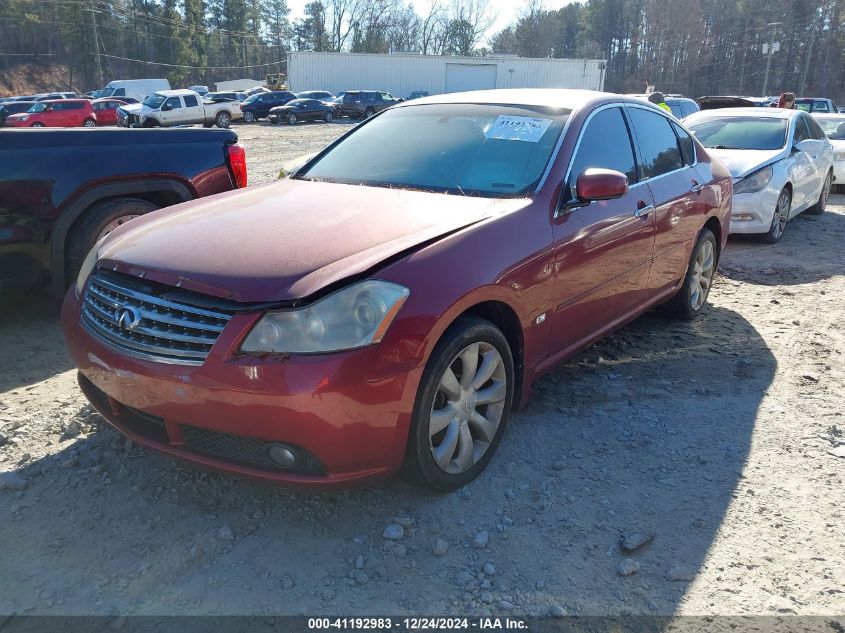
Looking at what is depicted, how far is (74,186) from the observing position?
4.58m

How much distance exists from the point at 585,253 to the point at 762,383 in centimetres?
164

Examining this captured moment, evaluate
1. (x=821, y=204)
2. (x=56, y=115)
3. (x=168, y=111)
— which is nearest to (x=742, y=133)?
(x=821, y=204)

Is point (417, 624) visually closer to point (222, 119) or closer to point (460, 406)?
point (460, 406)

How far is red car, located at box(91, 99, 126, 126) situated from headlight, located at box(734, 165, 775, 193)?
30056 millimetres

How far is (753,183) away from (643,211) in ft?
15.2

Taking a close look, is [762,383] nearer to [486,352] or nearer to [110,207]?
[486,352]

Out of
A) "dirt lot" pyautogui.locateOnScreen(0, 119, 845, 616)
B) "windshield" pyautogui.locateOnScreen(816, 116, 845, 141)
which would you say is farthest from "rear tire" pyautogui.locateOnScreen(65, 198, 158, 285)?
"windshield" pyautogui.locateOnScreen(816, 116, 845, 141)

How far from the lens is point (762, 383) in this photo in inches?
168

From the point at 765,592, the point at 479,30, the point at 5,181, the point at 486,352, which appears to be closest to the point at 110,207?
the point at 5,181

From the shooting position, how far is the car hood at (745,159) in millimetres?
7934

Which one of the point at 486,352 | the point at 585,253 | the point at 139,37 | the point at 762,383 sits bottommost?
the point at 762,383

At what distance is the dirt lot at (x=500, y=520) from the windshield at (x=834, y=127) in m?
10.2

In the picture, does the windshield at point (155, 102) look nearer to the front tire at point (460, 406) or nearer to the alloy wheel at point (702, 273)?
the alloy wheel at point (702, 273)

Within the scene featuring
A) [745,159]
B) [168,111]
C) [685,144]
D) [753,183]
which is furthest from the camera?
[168,111]
